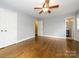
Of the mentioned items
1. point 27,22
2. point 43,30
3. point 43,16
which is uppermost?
point 43,16

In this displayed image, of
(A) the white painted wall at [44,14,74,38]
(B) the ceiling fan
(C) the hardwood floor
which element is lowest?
(C) the hardwood floor

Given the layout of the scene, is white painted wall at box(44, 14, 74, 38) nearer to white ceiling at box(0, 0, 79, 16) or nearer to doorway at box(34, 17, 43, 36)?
doorway at box(34, 17, 43, 36)

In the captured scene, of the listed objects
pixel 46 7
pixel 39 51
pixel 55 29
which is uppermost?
pixel 46 7

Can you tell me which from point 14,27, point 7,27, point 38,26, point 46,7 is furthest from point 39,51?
point 46,7

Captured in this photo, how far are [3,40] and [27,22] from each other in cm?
84

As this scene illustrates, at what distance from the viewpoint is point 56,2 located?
203 cm

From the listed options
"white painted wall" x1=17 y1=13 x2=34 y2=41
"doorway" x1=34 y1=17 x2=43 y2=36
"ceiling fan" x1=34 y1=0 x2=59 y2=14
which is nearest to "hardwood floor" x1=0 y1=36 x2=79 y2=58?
"doorway" x1=34 y1=17 x2=43 y2=36

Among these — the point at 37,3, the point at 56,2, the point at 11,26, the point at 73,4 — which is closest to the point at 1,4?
the point at 11,26

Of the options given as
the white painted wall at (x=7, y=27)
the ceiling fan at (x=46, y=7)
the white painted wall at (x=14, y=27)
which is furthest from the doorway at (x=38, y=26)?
the white painted wall at (x=7, y=27)

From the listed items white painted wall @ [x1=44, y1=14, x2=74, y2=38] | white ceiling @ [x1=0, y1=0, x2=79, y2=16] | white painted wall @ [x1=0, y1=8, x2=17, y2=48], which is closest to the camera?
white ceiling @ [x1=0, y1=0, x2=79, y2=16]

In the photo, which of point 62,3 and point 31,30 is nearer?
point 62,3

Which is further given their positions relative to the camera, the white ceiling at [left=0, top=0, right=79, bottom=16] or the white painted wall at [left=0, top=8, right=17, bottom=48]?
the white painted wall at [left=0, top=8, right=17, bottom=48]

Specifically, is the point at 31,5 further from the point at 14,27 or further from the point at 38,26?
the point at 14,27

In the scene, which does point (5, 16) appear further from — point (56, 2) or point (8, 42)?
point (56, 2)
